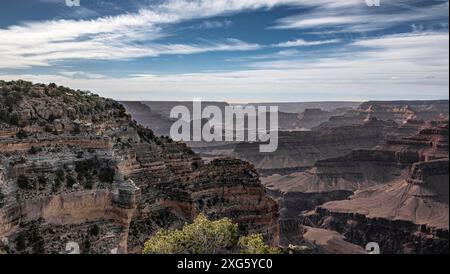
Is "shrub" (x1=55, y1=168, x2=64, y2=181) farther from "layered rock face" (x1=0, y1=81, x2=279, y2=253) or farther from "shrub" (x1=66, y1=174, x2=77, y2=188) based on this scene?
"shrub" (x1=66, y1=174, x2=77, y2=188)

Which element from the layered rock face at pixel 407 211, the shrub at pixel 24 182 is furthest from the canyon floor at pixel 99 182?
the layered rock face at pixel 407 211

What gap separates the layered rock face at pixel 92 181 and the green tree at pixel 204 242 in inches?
245

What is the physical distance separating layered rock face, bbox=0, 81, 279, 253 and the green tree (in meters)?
6.23

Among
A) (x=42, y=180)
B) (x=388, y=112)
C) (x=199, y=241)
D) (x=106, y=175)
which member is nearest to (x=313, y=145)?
(x=388, y=112)

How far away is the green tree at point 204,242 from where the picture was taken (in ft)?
66.8

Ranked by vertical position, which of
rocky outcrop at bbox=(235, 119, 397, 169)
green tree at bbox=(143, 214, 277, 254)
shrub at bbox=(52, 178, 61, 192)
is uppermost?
shrub at bbox=(52, 178, 61, 192)

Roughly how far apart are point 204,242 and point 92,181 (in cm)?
960

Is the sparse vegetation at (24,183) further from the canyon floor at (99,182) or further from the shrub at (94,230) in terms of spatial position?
the shrub at (94,230)

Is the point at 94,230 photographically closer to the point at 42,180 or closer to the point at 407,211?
the point at 42,180

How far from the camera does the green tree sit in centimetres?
2036

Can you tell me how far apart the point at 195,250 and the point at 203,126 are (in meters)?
137

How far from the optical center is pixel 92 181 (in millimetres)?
28109

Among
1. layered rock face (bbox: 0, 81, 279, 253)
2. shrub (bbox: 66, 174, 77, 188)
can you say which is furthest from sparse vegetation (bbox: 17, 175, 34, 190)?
shrub (bbox: 66, 174, 77, 188)
